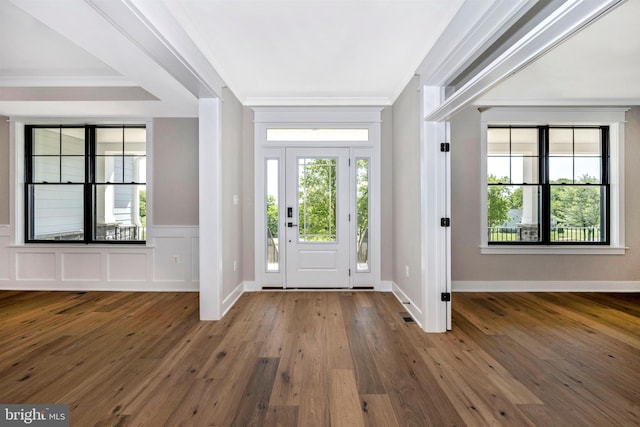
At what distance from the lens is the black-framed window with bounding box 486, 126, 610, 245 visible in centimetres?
475

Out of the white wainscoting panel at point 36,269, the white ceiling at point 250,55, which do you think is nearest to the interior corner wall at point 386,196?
the white ceiling at point 250,55

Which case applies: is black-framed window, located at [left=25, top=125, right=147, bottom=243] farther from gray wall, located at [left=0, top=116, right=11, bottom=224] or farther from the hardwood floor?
the hardwood floor

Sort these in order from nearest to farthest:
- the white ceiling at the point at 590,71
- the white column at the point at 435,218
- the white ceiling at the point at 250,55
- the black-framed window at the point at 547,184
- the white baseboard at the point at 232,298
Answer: the white ceiling at the point at 250,55, the white ceiling at the point at 590,71, the white column at the point at 435,218, the white baseboard at the point at 232,298, the black-framed window at the point at 547,184

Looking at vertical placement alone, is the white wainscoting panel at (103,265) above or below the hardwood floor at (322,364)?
above

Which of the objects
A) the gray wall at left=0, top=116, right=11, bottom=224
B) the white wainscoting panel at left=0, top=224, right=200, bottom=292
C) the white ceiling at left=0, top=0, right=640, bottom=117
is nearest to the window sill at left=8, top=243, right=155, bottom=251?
the white wainscoting panel at left=0, top=224, right=200, bottom=292

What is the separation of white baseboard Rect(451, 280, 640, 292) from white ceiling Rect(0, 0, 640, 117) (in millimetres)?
2490

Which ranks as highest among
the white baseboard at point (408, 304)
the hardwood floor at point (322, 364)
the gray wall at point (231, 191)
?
the gray wall at point (231, 191)

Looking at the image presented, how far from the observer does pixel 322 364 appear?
8.17 ft

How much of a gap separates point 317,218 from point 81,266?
3389 millimetres

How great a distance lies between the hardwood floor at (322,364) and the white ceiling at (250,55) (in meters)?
2.35

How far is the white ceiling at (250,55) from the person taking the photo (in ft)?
7.89

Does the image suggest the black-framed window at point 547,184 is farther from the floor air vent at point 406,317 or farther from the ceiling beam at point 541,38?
the ceiling beam at point 541,38

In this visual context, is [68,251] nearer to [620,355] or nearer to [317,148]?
[317,148]

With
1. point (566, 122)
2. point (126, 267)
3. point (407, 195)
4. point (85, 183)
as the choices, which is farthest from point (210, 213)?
point (566, 122)
